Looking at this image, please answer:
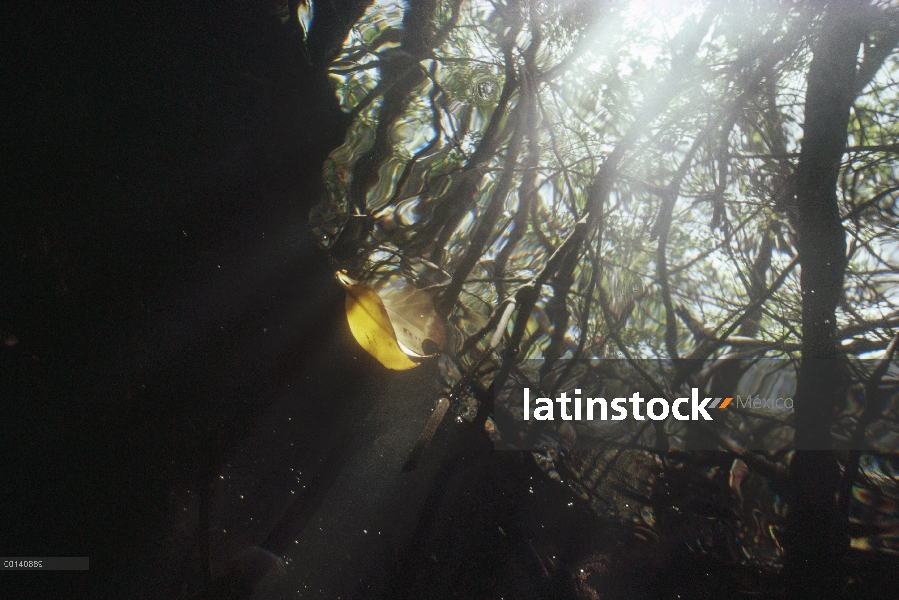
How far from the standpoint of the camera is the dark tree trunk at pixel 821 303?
1.50m

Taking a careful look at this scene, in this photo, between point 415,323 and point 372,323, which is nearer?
point 372,323

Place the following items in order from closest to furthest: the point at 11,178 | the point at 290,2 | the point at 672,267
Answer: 1. the point at 11,178
2. the point at 290,2
3. the point at 672,267

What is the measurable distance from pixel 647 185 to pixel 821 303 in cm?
92

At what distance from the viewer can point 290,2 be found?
1.16 m

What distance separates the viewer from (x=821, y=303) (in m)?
1.61

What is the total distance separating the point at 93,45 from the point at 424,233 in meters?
1.27

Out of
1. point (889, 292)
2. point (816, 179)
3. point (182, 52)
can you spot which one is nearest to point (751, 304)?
point (889, 292)

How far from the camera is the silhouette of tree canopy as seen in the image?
1540 mm

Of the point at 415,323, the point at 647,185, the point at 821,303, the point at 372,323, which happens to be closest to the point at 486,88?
the point at 647,185

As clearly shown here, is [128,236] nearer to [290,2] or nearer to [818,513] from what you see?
[290,2]

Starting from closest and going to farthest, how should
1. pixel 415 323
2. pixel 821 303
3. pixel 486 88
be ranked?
pixel 415 323, pixel 821 303, pixel 486 88

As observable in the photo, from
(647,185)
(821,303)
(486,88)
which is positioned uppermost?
(486,88)

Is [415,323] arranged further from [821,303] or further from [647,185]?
[821,303]

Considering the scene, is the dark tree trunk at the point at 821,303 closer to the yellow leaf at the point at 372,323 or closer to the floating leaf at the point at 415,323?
the floating leaf at the point at 415,323
